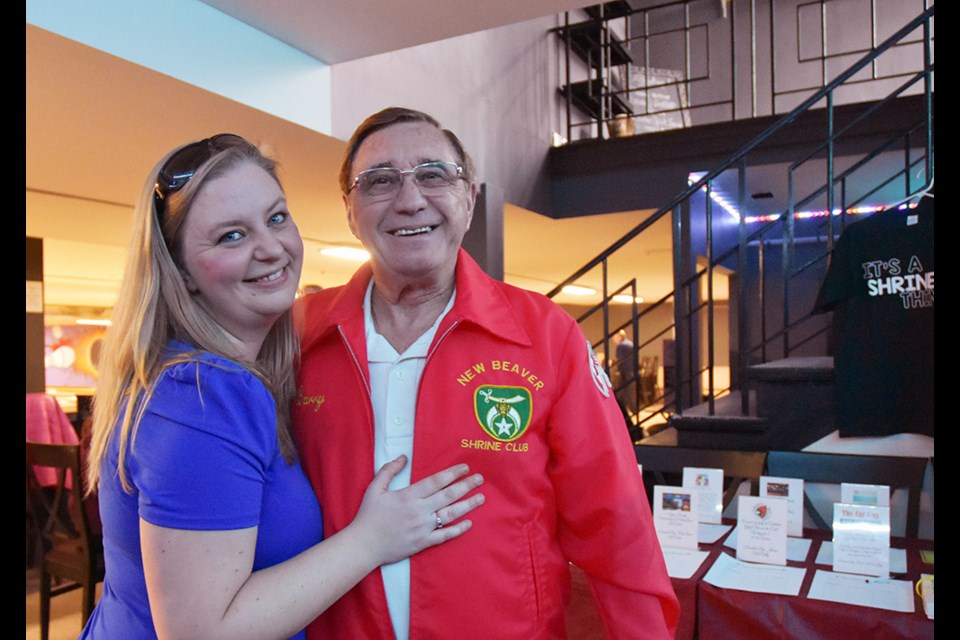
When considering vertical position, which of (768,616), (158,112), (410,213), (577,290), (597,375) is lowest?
(768,616)

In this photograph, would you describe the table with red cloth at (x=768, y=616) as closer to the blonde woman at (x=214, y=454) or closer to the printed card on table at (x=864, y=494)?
the printed card on table at (x=864, y=494)

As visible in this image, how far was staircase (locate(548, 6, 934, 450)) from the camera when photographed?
3025 mm

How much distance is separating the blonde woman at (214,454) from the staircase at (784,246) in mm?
2299

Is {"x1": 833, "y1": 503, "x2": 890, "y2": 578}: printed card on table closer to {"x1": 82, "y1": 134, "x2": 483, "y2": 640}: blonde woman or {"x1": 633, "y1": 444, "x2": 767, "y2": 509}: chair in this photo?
{"x1": 633, "y1": 444, "x2": 767, "y2": 509}: chair

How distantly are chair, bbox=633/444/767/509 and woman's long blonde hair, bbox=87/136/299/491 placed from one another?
1997mm

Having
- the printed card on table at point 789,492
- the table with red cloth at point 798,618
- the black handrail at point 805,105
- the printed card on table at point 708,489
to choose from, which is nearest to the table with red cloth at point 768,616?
the table with red cloth at point 798,618

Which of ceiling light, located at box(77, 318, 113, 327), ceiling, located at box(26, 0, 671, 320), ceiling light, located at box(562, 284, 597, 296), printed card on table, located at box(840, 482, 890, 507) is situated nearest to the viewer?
printed card on table, located at box(840, 482, 890, 507)

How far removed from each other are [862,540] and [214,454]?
66.8 inches

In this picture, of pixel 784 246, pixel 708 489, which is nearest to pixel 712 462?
pixel 708 489

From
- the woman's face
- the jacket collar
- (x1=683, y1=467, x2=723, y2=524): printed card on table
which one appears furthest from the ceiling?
(x1=683, y1=467, x2=723, y2=524): printed card on table

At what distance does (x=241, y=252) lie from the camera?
3.60 ft

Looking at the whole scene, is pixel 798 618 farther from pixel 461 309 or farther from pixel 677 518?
pixel 461 309

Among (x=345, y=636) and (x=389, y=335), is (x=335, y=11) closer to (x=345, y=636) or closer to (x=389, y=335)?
(x=389, y=335)

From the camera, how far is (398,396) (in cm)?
127
